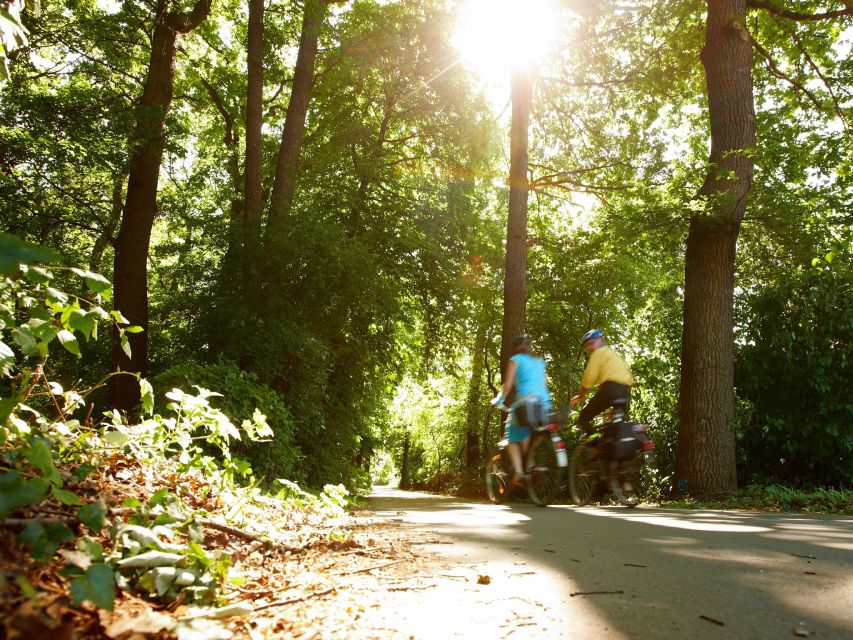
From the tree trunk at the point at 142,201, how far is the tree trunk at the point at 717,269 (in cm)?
1066

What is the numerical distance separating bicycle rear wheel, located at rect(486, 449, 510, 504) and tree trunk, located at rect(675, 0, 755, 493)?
303 cm

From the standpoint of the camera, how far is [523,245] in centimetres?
1474

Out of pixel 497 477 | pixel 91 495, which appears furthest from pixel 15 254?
pixel 497 477

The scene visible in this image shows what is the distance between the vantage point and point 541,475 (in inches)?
366

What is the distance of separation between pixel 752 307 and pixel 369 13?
12417mm

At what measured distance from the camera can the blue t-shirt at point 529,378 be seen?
881cm

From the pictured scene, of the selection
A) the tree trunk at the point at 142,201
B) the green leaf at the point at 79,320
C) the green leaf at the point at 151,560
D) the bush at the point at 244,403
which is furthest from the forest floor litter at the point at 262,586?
the tree trunk at the point at 142,201

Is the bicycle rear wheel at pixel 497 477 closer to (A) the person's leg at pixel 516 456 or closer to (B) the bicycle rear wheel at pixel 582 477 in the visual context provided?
(A) the person's leg at pixel 516 456

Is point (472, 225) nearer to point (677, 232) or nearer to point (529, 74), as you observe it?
point (529, 74)

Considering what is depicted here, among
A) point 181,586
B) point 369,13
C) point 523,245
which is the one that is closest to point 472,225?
point 523,245

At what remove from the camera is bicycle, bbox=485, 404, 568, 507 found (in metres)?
8.95

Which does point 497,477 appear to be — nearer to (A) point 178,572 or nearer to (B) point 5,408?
(A) point 178,572

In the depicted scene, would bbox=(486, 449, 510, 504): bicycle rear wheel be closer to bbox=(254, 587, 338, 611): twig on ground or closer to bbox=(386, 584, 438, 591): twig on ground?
bbox=(386, 584, 438, 591): twig on ground

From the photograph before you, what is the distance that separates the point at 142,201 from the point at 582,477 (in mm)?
11150
